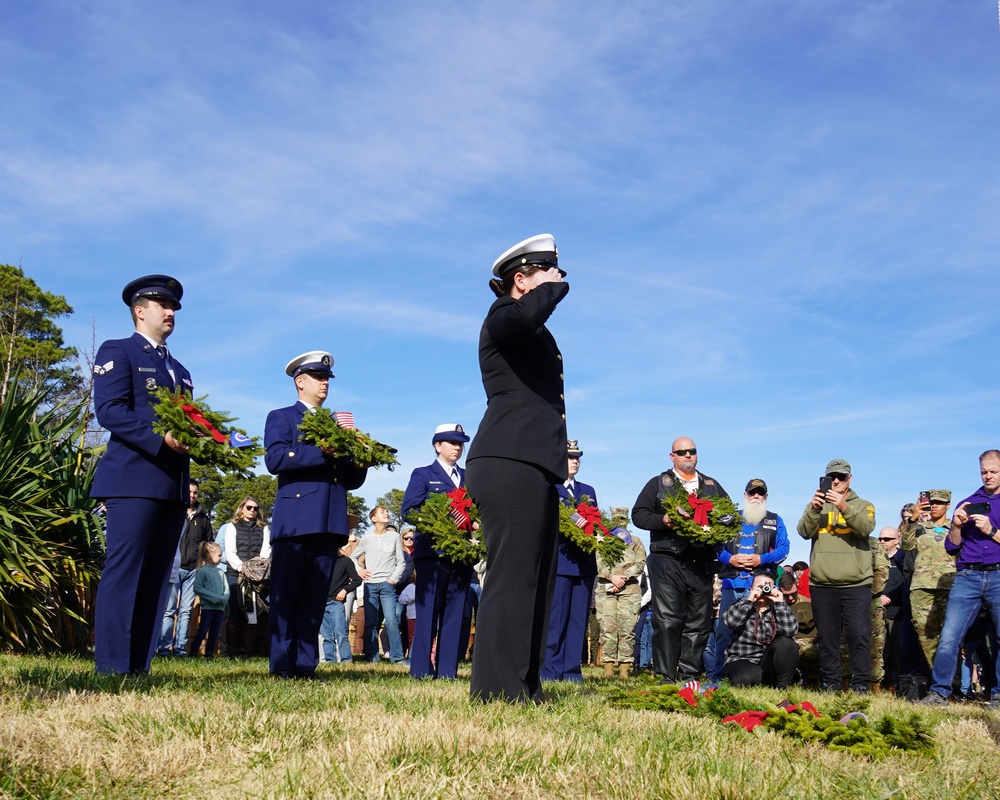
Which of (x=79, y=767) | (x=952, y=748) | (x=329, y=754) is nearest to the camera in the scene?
(x=79, y=767)

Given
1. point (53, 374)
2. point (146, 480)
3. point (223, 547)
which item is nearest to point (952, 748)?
point (146, 480)

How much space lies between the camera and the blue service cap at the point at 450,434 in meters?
9.34

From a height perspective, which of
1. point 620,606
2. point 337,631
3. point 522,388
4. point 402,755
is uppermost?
point 522,388

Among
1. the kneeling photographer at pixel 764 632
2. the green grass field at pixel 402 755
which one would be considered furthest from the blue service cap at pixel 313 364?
the kneeling photographer at pixel 764 632

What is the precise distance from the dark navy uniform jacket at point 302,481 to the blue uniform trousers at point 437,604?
176cm

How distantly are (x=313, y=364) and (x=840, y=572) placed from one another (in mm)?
5649

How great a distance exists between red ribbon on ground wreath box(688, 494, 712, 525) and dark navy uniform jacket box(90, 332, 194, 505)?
4.11 meters

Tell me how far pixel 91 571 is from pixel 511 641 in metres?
5.37

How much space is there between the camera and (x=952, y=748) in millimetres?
4547

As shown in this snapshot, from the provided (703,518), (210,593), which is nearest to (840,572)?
(703,518)

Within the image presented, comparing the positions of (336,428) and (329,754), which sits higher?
(336,428)

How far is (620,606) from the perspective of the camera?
12992 mm

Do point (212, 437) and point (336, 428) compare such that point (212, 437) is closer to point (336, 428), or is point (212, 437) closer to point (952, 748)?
point (336, 428)

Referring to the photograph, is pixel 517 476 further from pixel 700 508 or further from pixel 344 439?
pixel 700 508
